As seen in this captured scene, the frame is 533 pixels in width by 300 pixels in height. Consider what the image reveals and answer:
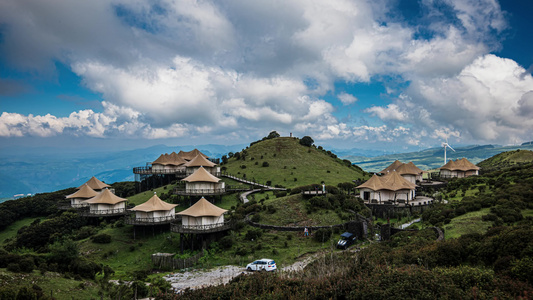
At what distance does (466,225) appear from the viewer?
110ft

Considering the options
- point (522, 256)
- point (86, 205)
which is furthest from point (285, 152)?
point (522, 256)

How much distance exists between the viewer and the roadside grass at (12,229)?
205 ft

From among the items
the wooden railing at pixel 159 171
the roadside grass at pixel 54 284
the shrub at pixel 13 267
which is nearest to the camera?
the roadside grass at pixel 54 284

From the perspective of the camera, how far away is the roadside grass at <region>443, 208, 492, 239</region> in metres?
31.4

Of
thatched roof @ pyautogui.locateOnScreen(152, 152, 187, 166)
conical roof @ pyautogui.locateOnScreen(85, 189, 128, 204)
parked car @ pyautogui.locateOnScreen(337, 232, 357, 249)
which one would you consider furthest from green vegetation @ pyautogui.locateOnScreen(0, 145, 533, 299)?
→ thatched roof @ pyautogui.locateOnScreen(152, 152, 187, 166)

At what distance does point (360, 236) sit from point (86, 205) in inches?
2174

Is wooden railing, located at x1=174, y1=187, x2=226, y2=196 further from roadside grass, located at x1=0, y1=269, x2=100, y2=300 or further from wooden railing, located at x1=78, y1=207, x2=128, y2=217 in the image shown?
roadside grass, located at x1=0, y1=269, x2=100, y2=300

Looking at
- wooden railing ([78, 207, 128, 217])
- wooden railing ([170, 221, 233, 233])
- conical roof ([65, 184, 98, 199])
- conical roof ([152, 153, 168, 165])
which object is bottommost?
wooden railing ([170, 221, 233, 233])

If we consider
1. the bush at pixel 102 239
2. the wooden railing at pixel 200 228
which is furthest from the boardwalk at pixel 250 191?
the bush at pixel 102 239

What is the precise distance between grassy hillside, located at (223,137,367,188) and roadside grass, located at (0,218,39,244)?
156 feet

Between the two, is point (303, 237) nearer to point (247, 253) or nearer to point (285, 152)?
point (247, 253)

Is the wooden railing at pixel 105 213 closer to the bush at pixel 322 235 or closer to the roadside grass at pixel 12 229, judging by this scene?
the roadside grass at pixel 12 229

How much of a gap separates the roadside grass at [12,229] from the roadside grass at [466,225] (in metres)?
72.8

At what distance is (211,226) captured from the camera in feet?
144
